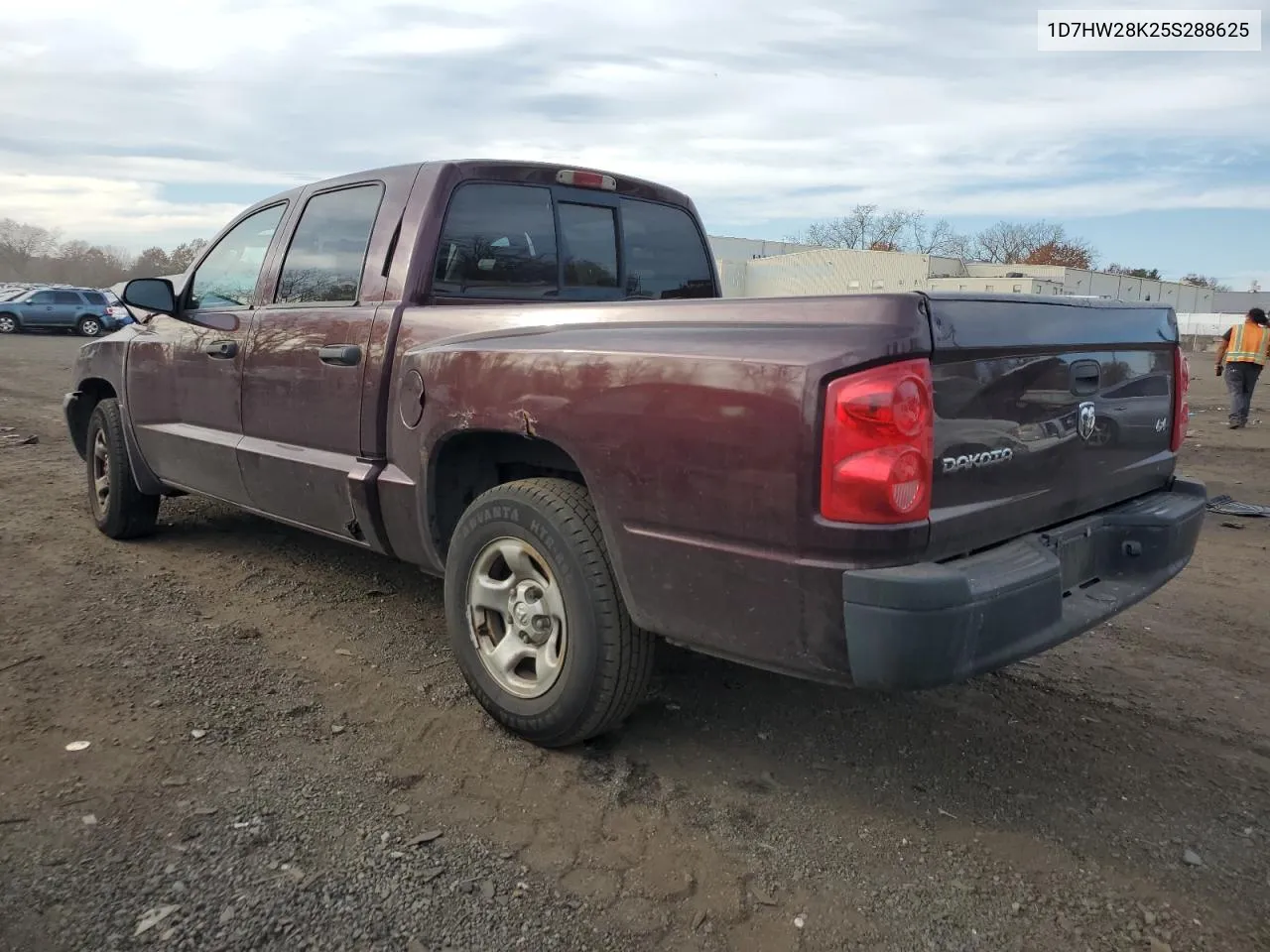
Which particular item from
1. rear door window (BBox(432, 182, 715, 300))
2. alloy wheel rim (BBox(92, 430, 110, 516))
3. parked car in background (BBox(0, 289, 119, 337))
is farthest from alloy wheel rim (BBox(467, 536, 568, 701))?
parked car in background (BBox(0, 289, 119, 337))

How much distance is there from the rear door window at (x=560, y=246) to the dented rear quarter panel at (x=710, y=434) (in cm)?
77

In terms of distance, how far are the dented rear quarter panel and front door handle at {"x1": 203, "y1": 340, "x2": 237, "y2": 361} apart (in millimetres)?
1826

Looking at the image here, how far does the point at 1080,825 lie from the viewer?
2787mm

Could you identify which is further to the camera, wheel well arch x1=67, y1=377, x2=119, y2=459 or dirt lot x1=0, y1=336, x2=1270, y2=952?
wheel well arch x1=67, y1=377, x2=119, y2=459

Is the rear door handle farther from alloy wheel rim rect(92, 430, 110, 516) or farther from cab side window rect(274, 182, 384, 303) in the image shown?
alloy wheel rim rect(92, 430, 110, 516)

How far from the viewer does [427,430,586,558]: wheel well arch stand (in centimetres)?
329

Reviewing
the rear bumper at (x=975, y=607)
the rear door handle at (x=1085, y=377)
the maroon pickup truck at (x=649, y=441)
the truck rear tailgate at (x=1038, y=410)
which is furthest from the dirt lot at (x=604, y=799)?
the rear door handle at (x=1085, y=377)

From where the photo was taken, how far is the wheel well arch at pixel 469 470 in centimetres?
329

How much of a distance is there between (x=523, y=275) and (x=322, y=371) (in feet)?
2.93

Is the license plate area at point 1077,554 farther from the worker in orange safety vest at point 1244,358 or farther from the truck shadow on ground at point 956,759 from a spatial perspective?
the worker in orange safety vest at point 1244,358

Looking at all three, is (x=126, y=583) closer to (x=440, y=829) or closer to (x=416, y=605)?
(x=416, y=605)

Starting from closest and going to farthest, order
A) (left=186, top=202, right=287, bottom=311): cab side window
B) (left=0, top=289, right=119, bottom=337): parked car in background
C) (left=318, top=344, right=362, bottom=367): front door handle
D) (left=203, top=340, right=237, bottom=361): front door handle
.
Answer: (left=318, top=344, right=362, bottom=367): front door handle < (left=203, top=340, right=237, bottom=361): front door handle < (left=186, top=202, right=287, bottom=311): cab side window < (left=0, top=289, right=119, bottom=337): parked car in background

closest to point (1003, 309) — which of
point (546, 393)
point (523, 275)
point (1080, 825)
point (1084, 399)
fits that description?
point (1084, 399)

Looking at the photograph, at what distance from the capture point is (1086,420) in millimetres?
2900
